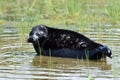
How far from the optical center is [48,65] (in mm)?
7805

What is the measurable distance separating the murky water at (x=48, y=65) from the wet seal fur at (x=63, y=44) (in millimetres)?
122

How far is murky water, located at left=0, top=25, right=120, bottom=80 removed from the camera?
22.5ft

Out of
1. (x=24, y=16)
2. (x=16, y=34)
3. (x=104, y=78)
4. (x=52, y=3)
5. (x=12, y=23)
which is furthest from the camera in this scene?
(x=52, y=3)

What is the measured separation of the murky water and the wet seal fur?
0.40 feet

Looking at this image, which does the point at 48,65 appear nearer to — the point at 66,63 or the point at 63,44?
the point at 66,63

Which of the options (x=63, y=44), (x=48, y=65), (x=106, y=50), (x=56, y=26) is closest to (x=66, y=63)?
(x=48, y=65)

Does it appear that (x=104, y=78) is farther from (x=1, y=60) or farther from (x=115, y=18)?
(x=115, y=18)

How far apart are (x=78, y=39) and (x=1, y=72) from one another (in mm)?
1784

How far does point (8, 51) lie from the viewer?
877 cm

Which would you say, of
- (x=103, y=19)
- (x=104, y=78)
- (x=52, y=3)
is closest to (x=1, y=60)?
(x=104, y=78)

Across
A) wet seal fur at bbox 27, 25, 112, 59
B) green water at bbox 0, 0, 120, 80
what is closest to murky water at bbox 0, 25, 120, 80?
green water at bbox 0, 0, 120, 80

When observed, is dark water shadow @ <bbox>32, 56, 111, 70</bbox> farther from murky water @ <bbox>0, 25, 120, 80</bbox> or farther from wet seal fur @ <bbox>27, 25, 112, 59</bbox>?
wet seal fur @ <bbox>27, 25, 112, 59</bbox>

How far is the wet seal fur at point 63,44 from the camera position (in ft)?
26.8

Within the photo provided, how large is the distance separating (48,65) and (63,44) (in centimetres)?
78
